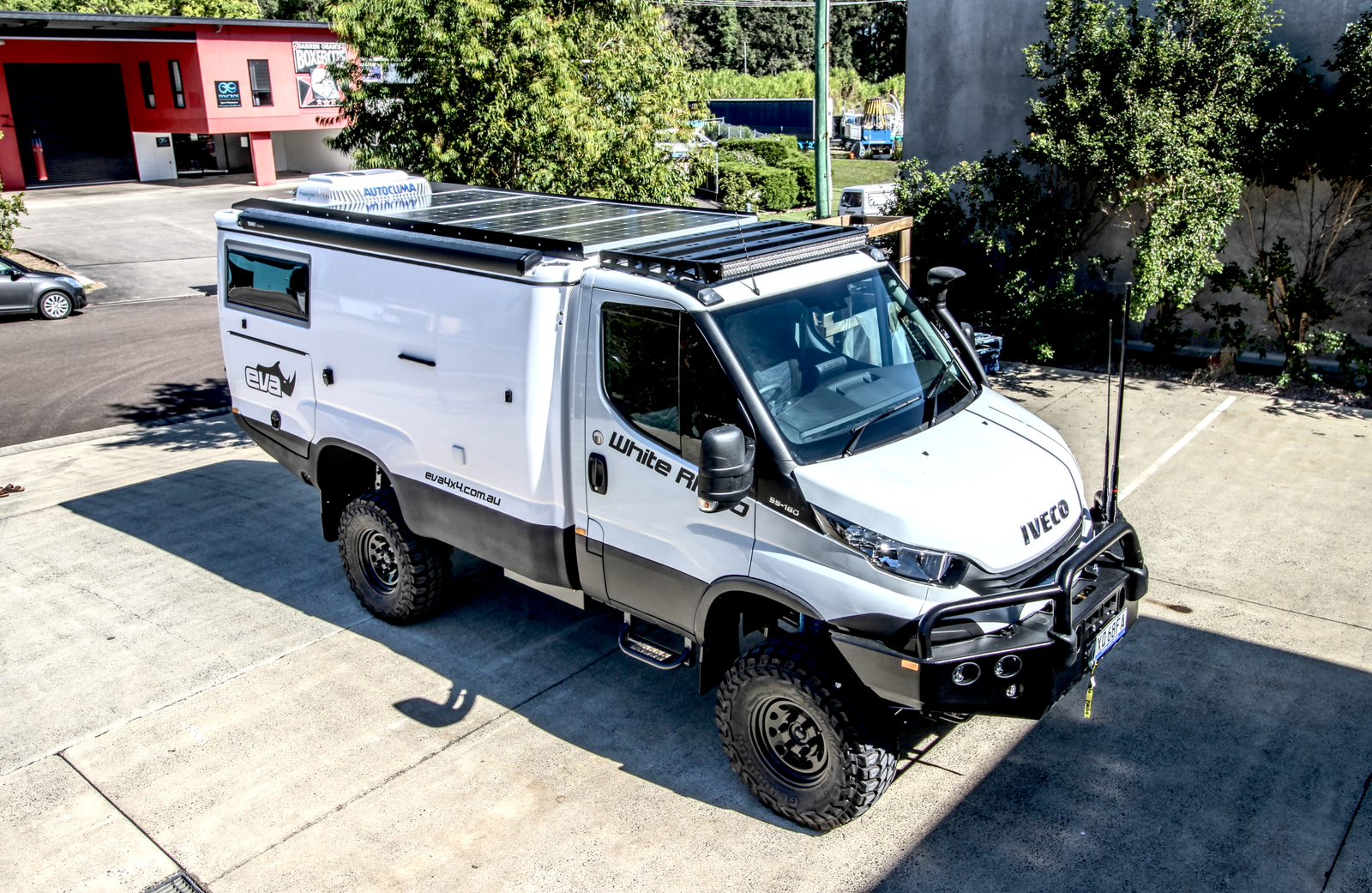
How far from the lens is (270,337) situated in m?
7.42

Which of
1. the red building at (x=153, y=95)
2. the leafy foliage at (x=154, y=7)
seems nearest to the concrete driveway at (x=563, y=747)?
the red building at (x=153, y=95)

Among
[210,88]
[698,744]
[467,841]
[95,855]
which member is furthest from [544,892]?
[210,88]

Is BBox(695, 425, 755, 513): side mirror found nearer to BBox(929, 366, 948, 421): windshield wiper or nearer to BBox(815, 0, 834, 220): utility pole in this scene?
BBox(929, 366, 948, 421): windshield wiper

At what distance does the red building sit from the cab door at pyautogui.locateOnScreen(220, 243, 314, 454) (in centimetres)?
2722

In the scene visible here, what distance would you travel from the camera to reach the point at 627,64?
35.4 ft

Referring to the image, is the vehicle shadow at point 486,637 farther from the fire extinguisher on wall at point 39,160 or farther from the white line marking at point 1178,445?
the fire extinguisher on wall at point 39,160

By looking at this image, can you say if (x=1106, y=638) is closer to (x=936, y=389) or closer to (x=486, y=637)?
(x=936, y=389)

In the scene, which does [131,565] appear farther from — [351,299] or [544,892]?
[544,892]

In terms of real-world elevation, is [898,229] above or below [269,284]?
below

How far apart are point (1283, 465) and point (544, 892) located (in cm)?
794

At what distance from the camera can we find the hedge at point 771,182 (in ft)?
103

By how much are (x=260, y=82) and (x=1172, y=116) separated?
3102cm

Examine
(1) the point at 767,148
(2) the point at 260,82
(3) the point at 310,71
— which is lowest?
(1) the point at 767,148

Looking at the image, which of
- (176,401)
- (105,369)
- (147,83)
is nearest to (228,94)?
(147,83)
